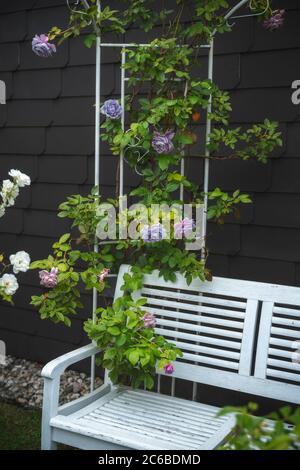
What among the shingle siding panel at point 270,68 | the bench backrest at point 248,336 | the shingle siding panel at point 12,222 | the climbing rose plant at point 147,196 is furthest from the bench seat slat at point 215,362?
the shingle siding panel at point 12,222

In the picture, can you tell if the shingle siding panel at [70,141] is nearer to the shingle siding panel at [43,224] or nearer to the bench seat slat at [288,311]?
the shingle siding panel at [43,224]

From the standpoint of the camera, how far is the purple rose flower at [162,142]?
2.37m

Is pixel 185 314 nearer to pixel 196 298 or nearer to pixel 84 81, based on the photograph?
pixel 196 298

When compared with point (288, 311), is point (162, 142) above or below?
above

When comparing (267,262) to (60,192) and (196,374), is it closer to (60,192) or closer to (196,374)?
(196,374)

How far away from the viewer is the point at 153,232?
7.45 feet

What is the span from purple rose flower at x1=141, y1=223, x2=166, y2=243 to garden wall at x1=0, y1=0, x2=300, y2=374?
2.27 feet

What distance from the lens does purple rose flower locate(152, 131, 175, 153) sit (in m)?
2.37

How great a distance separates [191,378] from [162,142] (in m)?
0.91

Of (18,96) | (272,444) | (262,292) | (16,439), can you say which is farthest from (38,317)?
(272,444)

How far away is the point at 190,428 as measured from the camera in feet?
6.91

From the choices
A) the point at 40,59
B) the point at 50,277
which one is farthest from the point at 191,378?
the point at 40,59

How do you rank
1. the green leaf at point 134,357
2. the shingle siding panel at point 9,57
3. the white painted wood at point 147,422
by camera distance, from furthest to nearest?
the shingle siding panel at point 9,57 → the green leaf at point 134,357 → the white painted wood at point 147,422

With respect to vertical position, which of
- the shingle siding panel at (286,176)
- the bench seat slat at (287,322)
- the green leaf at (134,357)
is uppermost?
the shingle siding panel at (286,176)
